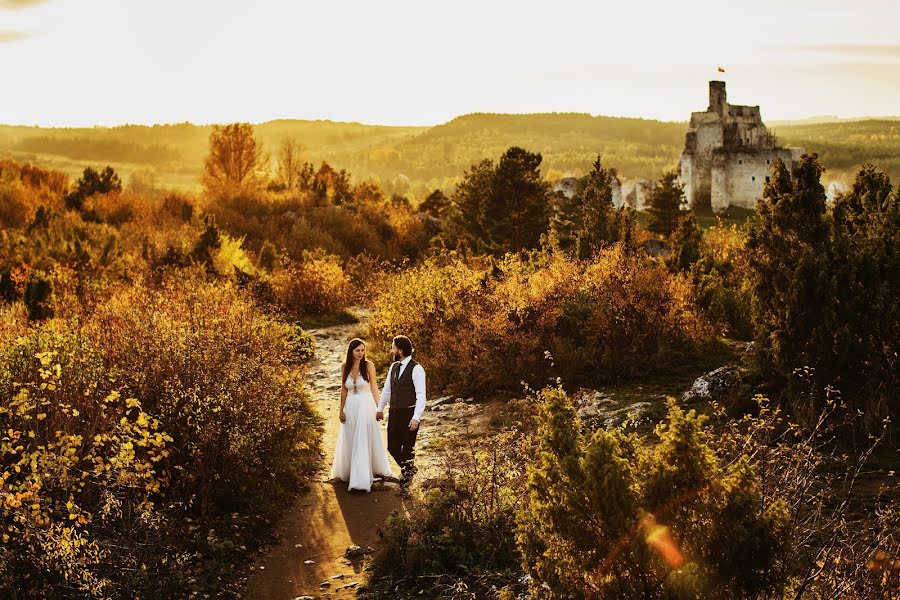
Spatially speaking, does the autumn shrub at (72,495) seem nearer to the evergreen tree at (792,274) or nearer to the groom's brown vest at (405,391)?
the groom's brown vest at (405,391)

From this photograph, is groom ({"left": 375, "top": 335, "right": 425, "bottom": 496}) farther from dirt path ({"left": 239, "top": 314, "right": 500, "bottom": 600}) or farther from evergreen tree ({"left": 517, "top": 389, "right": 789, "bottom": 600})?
evergreen tree ({"left": 517, "top": 389, "right": 789, "bottom": 600})

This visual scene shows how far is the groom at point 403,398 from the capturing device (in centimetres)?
929

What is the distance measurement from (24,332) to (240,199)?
29.3 metres

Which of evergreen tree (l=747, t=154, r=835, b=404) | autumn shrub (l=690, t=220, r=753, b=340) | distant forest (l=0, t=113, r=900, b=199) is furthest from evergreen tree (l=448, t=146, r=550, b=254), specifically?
distant forest (l=0, t=113, r=900, b=199)

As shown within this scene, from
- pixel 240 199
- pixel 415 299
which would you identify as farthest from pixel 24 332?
pixel 240 199

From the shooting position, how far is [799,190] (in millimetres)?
10289

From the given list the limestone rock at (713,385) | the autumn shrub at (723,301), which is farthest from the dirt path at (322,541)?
the autumn shrub at (723,301)

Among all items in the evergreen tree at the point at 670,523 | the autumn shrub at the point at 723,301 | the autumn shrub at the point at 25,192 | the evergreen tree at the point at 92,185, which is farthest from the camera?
the evergreen tree at the point at 92,185

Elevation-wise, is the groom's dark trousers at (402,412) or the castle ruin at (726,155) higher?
the castle ruin at (726,155)

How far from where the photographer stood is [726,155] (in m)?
53.2

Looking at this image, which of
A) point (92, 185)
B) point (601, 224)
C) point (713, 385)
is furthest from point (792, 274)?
point (92, 185)

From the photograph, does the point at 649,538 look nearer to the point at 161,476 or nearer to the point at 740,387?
the point at 161,476

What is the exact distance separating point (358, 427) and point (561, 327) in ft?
18.2

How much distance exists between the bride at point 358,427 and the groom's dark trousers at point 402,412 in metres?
0.20
